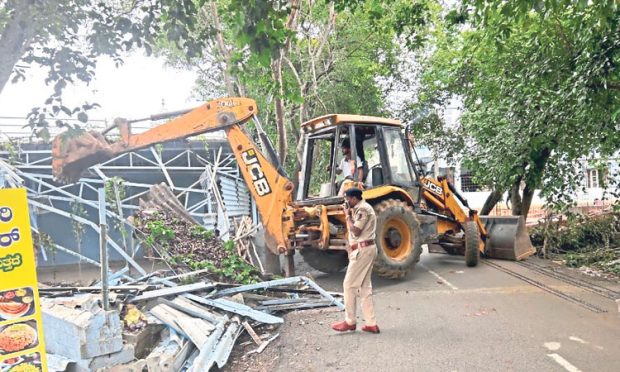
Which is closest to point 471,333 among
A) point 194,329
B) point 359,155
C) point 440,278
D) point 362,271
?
point 362,271

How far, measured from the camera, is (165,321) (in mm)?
5367

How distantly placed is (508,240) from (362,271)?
6413 millimetres

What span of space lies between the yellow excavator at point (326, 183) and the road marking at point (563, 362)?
3.56 meters

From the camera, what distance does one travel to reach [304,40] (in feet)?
39.4

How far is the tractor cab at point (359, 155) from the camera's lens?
827 centimetres

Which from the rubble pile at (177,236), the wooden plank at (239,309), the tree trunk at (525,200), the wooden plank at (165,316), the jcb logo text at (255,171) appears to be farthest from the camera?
the tree trunk at (525,200)

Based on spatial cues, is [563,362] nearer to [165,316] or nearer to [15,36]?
[165,316]

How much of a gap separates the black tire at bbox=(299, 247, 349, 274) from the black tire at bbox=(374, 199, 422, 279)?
3.33 ft

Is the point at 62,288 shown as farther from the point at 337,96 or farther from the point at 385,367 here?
the point at 337,96

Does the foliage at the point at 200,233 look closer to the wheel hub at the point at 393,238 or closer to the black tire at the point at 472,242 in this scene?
the wheel hub at the point at 393,238

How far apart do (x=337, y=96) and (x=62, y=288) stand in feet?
29.7

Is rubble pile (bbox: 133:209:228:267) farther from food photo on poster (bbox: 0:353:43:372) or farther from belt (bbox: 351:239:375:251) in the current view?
food photo on poster (bbox: 0:353:43:372)

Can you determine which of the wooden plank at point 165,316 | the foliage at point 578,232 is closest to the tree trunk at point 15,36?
the wooden plank at point 165,316

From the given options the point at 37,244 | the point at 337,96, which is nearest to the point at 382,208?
the point at 337,96
